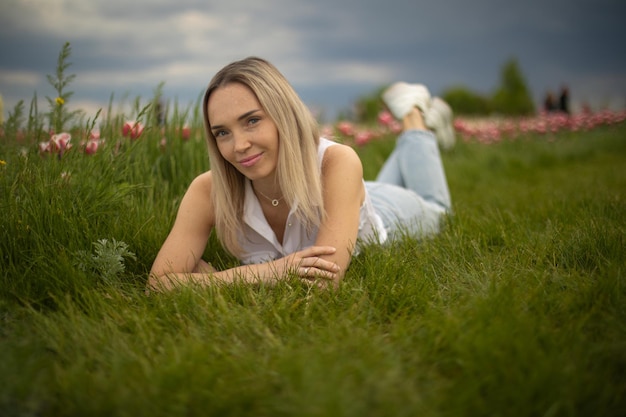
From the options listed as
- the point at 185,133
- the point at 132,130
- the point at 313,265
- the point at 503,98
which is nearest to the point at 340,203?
the point at 313,265

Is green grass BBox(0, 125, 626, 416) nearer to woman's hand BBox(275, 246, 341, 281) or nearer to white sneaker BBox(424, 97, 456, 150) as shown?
woman's hand BBox(275, 246, 341, 281)

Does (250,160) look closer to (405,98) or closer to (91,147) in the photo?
(91,147)

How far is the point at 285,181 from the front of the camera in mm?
2074

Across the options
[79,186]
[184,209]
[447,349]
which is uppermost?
[79,186]

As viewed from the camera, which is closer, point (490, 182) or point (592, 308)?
point (592, 308)

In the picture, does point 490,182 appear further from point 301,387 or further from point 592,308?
point 301,387

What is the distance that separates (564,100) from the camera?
1431cm

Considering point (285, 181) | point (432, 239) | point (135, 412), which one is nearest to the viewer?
point (135, 412)

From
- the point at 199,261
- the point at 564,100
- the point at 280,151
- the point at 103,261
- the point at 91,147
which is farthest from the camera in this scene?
the point at 564,100

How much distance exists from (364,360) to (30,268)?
4.68ft

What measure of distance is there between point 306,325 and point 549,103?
16.4 metres

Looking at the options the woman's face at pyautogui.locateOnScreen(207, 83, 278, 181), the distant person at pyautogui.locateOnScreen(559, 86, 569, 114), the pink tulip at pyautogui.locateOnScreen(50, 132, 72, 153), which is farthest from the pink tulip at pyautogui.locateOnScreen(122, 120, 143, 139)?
the distant person at pyautogui.locateOnScreen(559, 86, 569, 114)

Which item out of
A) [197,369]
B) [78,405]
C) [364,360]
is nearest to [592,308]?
[364,360]

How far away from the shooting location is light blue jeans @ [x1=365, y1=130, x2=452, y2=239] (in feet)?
9.70
